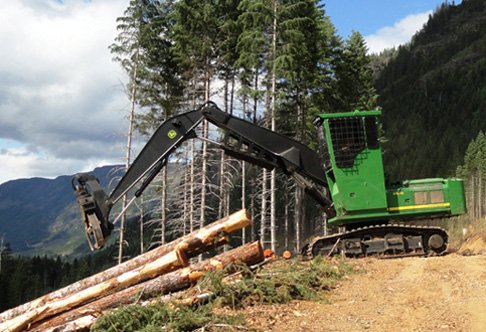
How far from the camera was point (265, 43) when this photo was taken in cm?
2097

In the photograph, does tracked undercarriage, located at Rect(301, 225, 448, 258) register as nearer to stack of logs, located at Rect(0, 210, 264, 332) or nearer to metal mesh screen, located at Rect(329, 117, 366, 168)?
metal mesh screen, located at Rect(329, 117, 366, 168)

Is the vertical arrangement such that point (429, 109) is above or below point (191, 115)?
above

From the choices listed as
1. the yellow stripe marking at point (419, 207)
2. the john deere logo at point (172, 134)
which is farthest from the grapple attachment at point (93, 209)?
the yellow stripe marking at point (419, 207)

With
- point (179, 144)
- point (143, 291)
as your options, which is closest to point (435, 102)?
point (179, 144)

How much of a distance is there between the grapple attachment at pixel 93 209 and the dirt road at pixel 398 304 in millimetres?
3809

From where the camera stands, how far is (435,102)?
13950 cm

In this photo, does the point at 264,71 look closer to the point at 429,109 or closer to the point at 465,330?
the point at 465,330

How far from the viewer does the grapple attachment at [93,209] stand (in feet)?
27.9

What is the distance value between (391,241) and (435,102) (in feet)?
477

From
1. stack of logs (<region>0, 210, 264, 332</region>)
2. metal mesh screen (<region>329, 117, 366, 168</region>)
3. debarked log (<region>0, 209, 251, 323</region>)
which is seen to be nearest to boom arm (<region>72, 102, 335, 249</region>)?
metal mesh screen (<region>329, 117, 366, 168</region>)

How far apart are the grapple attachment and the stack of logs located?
0.90m

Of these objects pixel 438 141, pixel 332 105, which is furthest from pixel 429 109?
pixel 332 105

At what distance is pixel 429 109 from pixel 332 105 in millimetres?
122966

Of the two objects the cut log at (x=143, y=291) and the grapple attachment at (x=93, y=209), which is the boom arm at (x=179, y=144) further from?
the cut log at (x=143, y=291)
